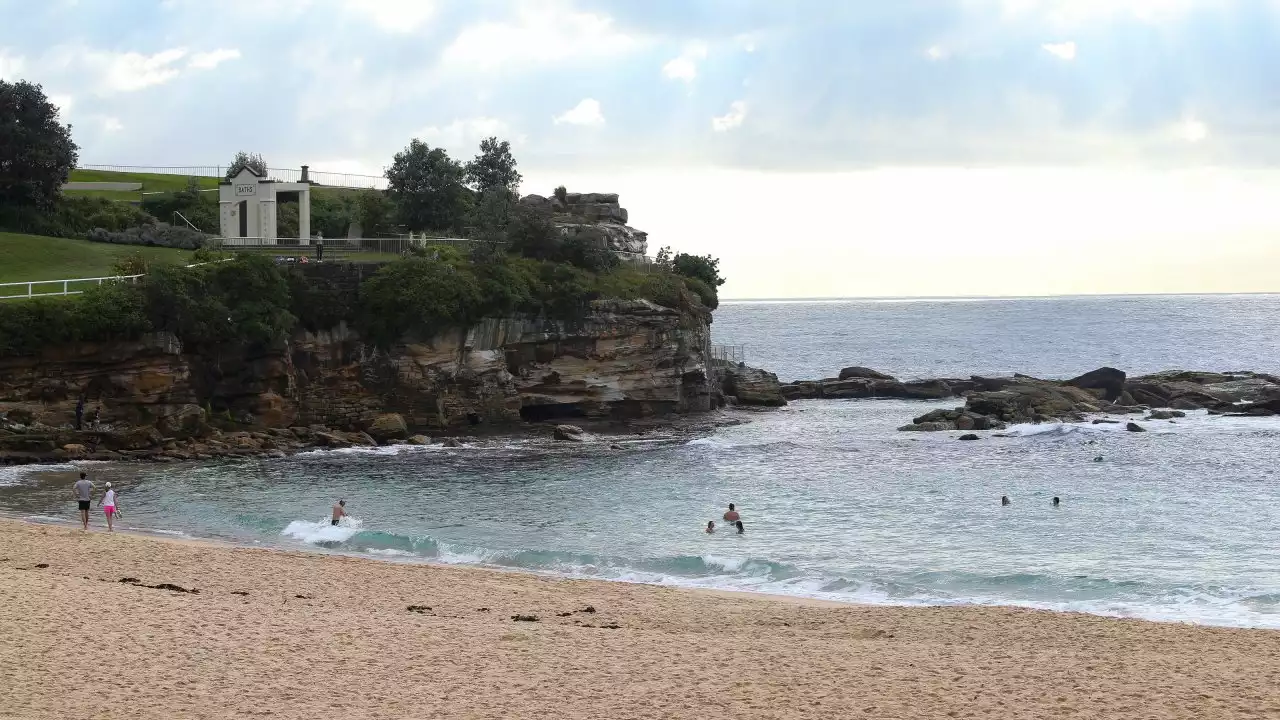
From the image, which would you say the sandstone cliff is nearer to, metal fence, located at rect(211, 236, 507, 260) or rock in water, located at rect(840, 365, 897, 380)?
metal fence, located at rect(211, 236, 507, 260)

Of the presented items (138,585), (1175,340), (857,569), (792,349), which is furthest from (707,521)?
(1175,340)

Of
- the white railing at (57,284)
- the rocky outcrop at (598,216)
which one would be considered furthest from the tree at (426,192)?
the white railing at (57,284)

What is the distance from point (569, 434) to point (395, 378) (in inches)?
345

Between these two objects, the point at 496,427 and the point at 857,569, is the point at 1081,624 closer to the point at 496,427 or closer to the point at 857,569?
the point at 857,569

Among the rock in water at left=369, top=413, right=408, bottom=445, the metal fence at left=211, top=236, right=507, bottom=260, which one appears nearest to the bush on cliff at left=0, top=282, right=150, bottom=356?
the rock in water at left=369, top=413, right=408, bottom=445

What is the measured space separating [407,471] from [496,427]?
13.2 metres

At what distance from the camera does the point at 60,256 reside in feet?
185

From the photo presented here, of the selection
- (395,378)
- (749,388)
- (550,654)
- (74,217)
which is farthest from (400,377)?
(550,654)

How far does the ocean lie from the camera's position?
26.4 m

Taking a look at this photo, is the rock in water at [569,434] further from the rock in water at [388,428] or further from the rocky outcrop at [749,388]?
the rocky outcrop at [749,388]

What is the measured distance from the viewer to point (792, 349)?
14588 cm

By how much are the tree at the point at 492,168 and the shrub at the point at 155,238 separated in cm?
2156

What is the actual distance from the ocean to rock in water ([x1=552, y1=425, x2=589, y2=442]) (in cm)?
180

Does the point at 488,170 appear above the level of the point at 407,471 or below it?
above
